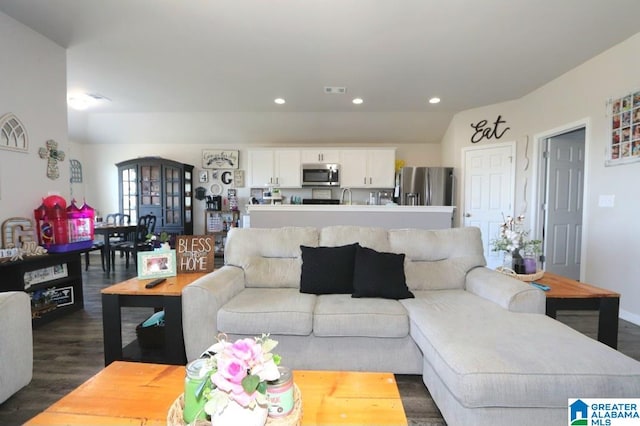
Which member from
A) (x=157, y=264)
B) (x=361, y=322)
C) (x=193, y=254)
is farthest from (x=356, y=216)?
(x=157, y=264)

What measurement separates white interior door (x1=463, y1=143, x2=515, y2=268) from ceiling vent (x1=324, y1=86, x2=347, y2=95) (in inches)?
101

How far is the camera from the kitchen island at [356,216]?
4.46 meters

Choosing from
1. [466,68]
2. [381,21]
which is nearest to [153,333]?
[381,21]

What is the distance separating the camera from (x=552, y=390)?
1215 millimetres

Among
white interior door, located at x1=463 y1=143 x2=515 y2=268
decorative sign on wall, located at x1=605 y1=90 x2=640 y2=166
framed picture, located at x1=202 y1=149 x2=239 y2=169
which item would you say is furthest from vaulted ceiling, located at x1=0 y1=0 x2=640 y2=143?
framed picture, located at x1=202 y1=149 x2=239 y2=169

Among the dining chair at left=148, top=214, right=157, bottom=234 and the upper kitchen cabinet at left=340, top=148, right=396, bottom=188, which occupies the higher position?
the upper kitchen cabinet at left=340, top=148, right=396, bottom=188

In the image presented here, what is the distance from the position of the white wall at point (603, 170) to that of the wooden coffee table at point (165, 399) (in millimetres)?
3322

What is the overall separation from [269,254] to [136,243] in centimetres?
363

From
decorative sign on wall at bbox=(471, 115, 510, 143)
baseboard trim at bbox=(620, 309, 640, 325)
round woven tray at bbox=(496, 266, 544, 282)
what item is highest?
decorative sign on wall at bbox=(471, 115, 510, 143)

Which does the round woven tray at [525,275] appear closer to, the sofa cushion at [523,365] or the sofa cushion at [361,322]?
the sofa cushion at [523,365]

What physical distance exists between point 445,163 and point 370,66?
3.27 m

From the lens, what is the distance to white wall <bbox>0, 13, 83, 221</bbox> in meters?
2.77

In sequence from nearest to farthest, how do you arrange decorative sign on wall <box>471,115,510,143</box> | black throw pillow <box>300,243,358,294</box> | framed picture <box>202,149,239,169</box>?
1. black throw pillow <box>300,243,358,294</box>
2. decorative sign on wall <box>471,115,510,143</box>
3. framed picture <box>202,149,239,169</box>

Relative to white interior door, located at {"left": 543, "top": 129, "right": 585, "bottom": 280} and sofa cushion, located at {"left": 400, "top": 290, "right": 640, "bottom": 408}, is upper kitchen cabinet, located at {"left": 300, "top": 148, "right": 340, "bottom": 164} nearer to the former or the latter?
white interior door, located at {"left": 543, "top": 129, "right": 585, "bottom": 280}
